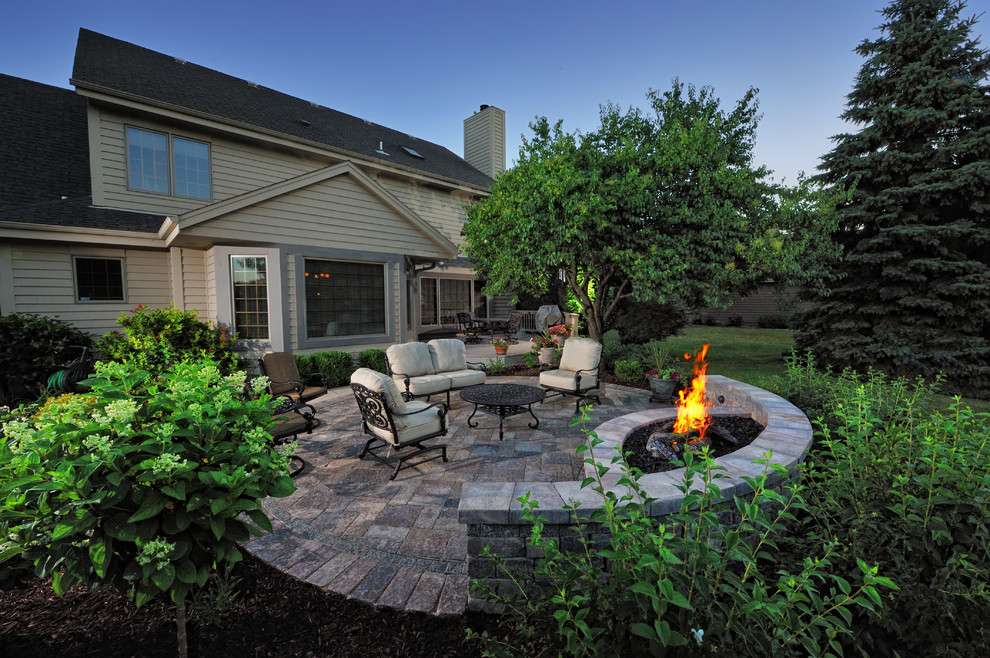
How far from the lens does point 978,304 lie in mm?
8172

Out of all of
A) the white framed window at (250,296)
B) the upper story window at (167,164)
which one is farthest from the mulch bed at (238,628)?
the upper story window at (167,164)

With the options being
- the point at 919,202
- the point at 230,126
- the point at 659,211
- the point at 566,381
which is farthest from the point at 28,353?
the point at 919,202

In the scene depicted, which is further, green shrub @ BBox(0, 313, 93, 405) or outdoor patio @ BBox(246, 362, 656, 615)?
green shrub @ BBox(0, 313, 93, 405)

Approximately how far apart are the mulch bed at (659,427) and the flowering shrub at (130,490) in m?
3.36

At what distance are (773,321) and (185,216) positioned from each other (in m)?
24.8

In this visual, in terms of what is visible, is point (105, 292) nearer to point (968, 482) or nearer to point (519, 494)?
point (519, 494)

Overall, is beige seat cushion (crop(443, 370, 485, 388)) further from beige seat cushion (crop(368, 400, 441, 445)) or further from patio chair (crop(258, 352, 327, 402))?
beige seat cushion (crop(368, 400, 441, 445))

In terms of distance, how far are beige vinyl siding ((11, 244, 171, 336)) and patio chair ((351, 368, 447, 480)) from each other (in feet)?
25.8

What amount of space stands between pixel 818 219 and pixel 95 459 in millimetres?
10332

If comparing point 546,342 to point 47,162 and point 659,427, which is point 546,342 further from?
Answer: point 47,162

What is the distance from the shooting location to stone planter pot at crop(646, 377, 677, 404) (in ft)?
24.0

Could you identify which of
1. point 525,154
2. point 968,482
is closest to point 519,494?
point 968,482

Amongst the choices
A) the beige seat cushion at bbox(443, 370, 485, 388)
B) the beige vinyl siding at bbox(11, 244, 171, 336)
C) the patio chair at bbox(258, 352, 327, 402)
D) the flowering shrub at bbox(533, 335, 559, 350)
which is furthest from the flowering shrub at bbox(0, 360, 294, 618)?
the beige vinyl siding at bbox(11, 244, 171, 336)

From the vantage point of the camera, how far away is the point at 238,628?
7.47 ft
